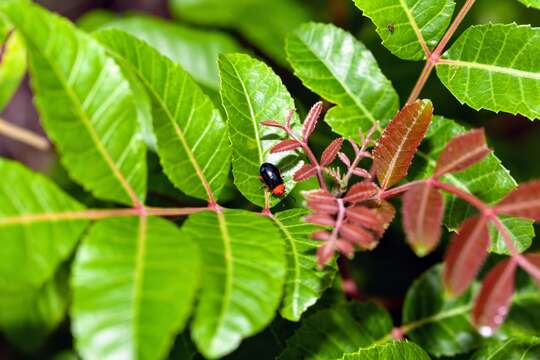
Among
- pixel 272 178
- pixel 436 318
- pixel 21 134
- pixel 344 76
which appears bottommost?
pixel 436 318

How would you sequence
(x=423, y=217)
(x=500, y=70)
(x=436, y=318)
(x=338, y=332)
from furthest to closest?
(x=436, y=318), (x=338, y=332), (x=500, y=70), (x=423, y=217)

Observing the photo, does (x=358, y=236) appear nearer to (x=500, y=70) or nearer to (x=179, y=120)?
(x=179, y=120)

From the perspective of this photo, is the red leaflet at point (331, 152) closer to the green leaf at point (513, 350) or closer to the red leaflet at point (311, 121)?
the red leaflet at point (311, 121)

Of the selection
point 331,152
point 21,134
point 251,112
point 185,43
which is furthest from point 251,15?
point 331,152

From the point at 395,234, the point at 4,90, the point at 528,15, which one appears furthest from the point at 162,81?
the point at 528,15

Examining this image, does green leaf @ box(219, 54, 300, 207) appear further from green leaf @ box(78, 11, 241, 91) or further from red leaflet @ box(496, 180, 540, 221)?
green leaf @ box(78, 11, 241, 91)

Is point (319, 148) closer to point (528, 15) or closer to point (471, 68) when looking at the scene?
point (471, 68)
